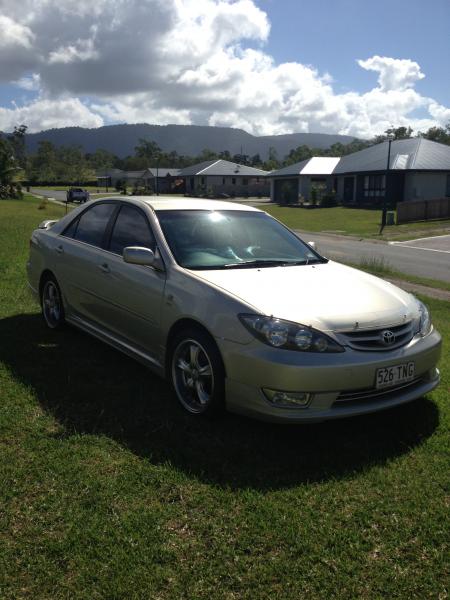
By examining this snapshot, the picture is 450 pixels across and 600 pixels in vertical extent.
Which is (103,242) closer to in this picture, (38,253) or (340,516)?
(38,253)

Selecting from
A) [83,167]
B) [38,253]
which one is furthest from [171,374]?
[83,167]

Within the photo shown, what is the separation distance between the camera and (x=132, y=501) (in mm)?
3057

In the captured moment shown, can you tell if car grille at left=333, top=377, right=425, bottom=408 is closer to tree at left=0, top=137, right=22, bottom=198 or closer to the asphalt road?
tree at left=0, top=137, right=22, bottom=198

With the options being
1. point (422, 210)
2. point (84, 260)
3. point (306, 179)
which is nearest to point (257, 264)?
point (84, 260)

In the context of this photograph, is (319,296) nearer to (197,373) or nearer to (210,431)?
(197,373)

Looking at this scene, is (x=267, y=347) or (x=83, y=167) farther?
(x=83, y=167)

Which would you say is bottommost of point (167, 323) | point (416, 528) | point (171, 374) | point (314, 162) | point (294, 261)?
point (416, 528)

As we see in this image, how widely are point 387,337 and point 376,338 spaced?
0.28 feet

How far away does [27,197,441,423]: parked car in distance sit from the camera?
11.8ft

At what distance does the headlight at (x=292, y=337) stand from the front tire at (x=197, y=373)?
1.34ft

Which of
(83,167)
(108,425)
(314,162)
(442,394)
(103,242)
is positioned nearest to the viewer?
(108,425)

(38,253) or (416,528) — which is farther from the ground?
(38,253)

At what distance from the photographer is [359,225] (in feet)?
112

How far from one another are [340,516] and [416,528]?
15.1 inches
